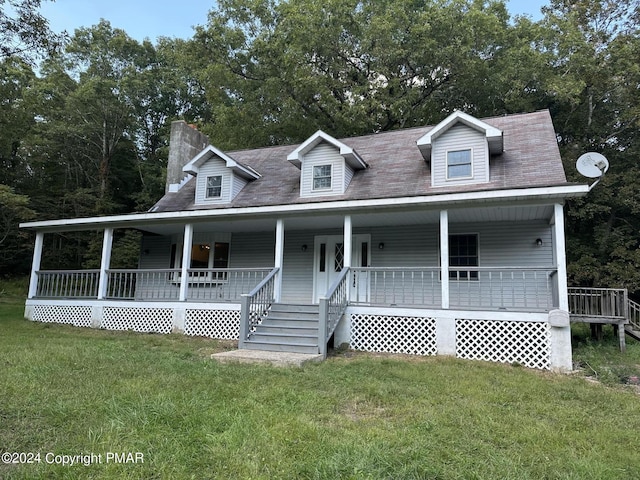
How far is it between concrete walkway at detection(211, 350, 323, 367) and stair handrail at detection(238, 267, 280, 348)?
Answer: 0.88 m

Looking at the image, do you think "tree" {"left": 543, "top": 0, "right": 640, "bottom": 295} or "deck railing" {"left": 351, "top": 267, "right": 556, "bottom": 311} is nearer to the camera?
"deck railing" {"left": 351, "top": 267, "right": 556, "bottom": 311}

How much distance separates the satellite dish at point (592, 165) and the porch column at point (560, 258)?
1.70m

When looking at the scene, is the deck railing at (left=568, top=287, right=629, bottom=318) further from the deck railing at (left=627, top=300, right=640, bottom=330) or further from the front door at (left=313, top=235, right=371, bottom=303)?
the front door at (left=313, top=235, right=371, bottom=303)

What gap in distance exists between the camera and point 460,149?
10.0 meters

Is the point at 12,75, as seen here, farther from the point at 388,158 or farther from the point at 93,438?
the point at 93,438

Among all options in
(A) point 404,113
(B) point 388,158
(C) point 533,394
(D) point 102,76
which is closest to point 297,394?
(C) point 533,394

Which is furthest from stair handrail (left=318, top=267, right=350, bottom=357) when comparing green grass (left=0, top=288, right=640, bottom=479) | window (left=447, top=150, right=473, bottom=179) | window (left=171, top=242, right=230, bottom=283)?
window (left=171, top=242, right=230, bottom=283)

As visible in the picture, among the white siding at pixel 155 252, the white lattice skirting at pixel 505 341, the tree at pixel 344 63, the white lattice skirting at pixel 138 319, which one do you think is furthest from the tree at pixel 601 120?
the white siding at pixel 155 252

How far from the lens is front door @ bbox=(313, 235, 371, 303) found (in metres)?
11.7

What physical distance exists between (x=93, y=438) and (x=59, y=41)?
11.2 m

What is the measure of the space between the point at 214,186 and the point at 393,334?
7.19 meters

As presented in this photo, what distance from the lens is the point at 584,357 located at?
8.55m

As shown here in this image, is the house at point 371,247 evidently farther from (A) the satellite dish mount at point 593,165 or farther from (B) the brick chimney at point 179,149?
(A) the satellite dish mount at point 593,165

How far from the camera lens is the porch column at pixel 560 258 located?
771 cm
